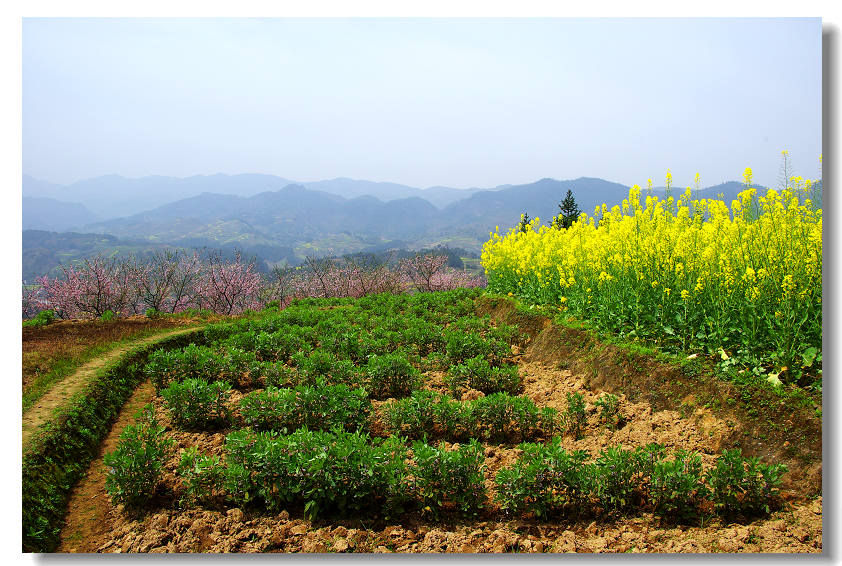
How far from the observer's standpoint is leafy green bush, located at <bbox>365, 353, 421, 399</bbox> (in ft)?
22.5

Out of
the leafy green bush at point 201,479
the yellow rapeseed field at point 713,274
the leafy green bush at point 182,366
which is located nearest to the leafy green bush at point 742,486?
the yellow rapeseed field at point 713,274

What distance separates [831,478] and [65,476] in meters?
7.36

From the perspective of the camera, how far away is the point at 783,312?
4.82 metres

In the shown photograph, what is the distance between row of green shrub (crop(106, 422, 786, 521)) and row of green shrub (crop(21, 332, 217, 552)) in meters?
0.63

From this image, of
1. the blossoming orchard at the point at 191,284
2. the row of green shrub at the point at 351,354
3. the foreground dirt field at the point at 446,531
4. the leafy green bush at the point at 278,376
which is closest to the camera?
the foreground dirt field at the point at 446,531

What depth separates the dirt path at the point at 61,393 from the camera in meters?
5.32

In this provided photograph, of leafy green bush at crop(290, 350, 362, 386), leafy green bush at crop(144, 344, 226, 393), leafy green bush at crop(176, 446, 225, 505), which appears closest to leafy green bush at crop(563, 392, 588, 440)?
leafy green bush at crop(290, 350, 362, 386)

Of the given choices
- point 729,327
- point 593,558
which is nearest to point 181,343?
point 593,558

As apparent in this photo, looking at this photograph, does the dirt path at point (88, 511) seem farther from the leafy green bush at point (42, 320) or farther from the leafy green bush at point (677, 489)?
the leafy green bush at point (42, 320)

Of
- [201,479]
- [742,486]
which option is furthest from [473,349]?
[201,479]

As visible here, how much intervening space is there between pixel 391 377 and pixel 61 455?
4.00 metres

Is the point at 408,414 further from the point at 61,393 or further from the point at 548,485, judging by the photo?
the point at 61,393

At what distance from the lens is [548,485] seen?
3.79 meters

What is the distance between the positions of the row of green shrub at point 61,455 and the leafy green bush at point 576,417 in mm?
5199
